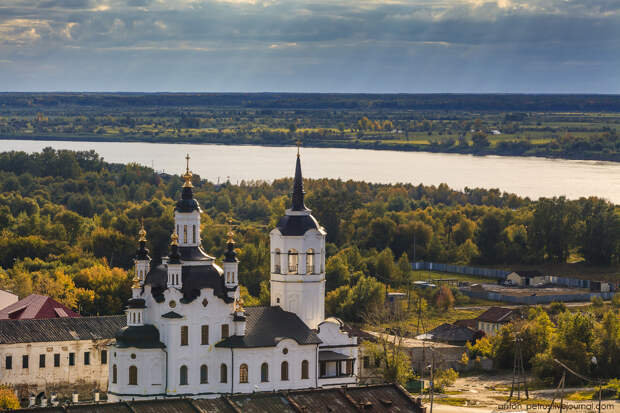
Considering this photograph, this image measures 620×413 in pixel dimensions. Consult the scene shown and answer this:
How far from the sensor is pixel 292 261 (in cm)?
5984

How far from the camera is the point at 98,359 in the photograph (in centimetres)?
6128

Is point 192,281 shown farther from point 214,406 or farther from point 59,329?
point 214,406

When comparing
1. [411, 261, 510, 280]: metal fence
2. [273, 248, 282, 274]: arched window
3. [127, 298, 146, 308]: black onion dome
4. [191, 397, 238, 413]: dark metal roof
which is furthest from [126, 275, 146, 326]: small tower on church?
[411, 261, 510, 280]: metal fence

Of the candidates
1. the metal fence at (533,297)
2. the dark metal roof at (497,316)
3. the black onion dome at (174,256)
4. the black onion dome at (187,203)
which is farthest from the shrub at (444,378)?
the metal fence at (533,297)

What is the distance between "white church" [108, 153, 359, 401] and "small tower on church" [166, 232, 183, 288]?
41 millimetres

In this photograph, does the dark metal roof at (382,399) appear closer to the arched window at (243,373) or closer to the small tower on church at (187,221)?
the arched window at (243,373)

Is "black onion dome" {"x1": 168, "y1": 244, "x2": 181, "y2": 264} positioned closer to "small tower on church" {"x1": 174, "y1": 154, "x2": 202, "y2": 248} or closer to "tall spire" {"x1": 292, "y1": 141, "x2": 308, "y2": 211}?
"small tower on church" {"x1": 174, "y1": 154, "x2": 202, "y2": 248}

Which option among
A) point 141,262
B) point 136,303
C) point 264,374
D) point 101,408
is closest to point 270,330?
point 264,374

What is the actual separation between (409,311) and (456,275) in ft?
83.0

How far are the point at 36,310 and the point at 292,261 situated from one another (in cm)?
1528

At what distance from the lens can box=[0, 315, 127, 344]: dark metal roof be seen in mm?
59812

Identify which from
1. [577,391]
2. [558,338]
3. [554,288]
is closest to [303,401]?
[577,391]

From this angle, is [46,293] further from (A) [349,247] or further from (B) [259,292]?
(A) [349,247]

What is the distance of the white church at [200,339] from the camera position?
178 ft
